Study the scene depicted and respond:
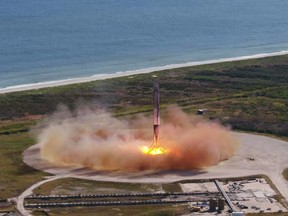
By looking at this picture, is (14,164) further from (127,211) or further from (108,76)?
(108,76)

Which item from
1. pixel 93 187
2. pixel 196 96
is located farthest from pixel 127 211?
pixel 196 96

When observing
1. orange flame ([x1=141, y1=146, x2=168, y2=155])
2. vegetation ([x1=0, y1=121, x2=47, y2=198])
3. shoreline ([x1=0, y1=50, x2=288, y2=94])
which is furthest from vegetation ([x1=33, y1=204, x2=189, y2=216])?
shoreline ([x1=0, y1=50, x2=288, y2=94])

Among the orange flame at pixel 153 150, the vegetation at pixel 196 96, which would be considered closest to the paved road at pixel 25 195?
the orange flame at pixel 153 150

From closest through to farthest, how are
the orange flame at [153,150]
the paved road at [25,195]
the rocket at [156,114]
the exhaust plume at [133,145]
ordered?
1. the paved road at [25,195]
2. the rocket at [156,114]
3. the exhaust plume at [133,145]
4. the orange flame at [153,150]

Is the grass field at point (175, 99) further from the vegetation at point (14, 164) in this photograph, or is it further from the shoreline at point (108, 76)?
the shoreline at point (108, 76)

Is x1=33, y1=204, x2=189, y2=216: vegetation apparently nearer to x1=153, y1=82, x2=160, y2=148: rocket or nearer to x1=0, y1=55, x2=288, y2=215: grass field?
x1=0, y1=55, x2=288, y2=215: grass field

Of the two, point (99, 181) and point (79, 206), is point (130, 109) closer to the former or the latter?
point (99, 181)
